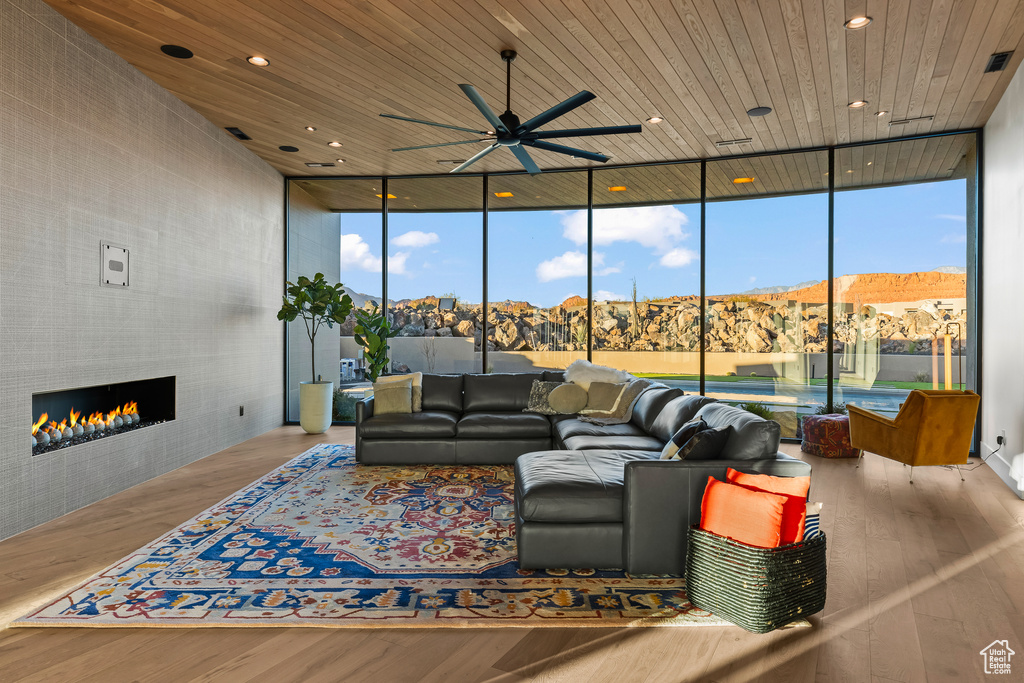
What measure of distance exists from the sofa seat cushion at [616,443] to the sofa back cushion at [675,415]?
8 centimetres

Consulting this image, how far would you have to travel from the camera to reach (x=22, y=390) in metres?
3.61

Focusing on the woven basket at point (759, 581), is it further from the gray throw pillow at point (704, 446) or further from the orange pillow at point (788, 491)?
the gray throw pillow at point (704, 446)

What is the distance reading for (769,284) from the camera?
6727 mm

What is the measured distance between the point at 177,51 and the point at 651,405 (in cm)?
434

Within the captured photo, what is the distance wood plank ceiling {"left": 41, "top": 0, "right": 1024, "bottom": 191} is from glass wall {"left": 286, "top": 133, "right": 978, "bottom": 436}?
2.14 feet

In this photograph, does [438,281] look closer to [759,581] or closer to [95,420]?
[95,420]

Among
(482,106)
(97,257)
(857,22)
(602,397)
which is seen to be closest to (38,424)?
(97,257)

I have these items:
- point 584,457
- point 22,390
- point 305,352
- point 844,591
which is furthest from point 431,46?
point 305,352

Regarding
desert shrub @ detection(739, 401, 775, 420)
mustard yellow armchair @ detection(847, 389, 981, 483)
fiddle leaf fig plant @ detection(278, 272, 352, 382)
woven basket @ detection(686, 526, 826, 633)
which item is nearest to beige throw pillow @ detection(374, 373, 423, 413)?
fiddle leaf fig plant @ detection(278, 272, 352, 382)

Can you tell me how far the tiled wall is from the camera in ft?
11.7

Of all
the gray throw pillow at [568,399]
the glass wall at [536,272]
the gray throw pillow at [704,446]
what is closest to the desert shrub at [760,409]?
the glass wall at [536,272]

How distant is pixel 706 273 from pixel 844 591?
4.60m

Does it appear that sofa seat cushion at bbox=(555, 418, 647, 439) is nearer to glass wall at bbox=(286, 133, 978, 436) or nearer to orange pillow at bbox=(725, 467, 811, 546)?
orange pillow at bbox=(725, 467, 811, 546)

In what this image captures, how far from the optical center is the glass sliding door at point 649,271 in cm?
703
